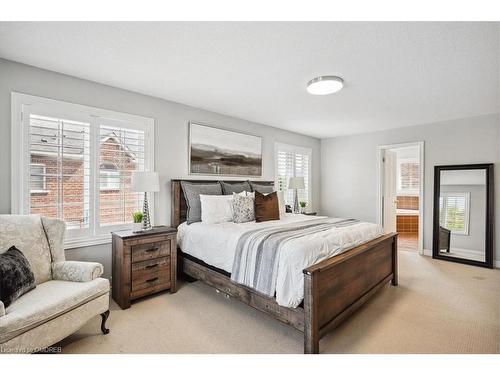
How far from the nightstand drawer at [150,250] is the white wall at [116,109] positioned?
24.2 inches

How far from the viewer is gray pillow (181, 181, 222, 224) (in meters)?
3.24

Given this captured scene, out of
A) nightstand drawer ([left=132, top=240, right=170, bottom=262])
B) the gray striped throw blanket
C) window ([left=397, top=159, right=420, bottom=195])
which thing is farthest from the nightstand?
window ([left=397, top=159, right=420, bottom=195])

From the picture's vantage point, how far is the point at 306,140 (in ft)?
18.5

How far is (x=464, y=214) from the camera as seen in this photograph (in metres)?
4.11

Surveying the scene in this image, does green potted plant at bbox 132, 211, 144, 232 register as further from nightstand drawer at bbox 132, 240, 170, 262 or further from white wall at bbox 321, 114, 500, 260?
white wall at bbox 321, 114, 500, 260

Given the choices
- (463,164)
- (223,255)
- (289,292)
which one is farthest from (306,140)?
(289,292)

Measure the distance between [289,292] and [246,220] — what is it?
142 centimetres

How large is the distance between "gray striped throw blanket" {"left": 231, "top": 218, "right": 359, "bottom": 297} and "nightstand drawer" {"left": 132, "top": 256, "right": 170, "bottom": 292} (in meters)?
0.92

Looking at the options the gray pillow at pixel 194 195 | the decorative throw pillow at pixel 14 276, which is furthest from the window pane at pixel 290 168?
the decorative throw pillow at pixel 14 276

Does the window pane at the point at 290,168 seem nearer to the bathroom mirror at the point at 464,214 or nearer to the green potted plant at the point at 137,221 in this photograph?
the bathroom mirror at the point at 464,214

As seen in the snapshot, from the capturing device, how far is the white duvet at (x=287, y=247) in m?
1.88

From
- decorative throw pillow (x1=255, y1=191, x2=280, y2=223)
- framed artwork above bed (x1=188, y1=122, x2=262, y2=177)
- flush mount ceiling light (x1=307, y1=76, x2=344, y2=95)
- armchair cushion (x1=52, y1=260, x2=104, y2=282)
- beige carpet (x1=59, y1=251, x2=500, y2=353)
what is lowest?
beige carpet (x1=59, y1=251, x2=500, y2=353)

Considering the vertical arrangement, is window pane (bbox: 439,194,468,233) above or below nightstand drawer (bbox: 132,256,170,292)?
above

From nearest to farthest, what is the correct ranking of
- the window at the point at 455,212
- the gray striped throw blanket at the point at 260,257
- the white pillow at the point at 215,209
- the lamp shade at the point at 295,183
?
the gray striped throw blanket at the point at 260,257 → the white pillow at the point at 215,209 → the window at the point at 455,212 → the lamp shade at the point at 295,183
